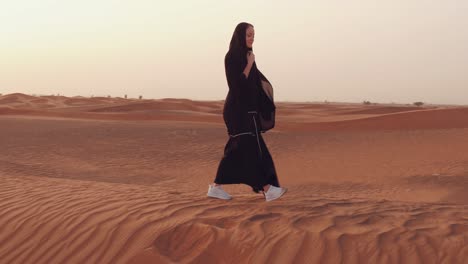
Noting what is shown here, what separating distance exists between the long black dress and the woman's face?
14cm

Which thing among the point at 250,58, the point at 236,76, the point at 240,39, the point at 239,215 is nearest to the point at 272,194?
the point at 239,215

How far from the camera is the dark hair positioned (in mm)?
4715

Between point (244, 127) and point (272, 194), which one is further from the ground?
point (244, 127)

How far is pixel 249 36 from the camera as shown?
4738 mm

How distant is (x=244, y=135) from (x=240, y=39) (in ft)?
3.16

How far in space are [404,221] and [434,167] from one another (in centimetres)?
727

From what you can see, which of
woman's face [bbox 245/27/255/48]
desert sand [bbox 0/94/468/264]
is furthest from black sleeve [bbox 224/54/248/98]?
desert sand [bbox 0/94/468/264]

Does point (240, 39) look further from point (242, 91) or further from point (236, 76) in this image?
point (242, 91)

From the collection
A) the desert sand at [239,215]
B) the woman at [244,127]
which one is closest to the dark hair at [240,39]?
the woman at [244,127]

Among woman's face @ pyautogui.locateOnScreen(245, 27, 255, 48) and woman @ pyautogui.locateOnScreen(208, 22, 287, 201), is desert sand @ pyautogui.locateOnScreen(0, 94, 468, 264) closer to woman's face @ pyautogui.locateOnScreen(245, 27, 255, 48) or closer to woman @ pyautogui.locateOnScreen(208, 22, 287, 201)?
woman @ pyautogui.locateOnScreen(208, 22, 287, 201)

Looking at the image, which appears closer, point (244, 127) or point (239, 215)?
point (239, 215)

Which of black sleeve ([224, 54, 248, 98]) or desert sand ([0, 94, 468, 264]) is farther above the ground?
black sleeve ([224, 54, 248, 98])

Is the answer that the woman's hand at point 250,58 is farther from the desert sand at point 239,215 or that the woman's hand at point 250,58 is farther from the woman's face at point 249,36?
the desert sand at point 239,215

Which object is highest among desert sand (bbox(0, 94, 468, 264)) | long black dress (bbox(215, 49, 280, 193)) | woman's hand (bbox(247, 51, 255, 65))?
woman's hand (bbox(247, 51, 255, 65))
